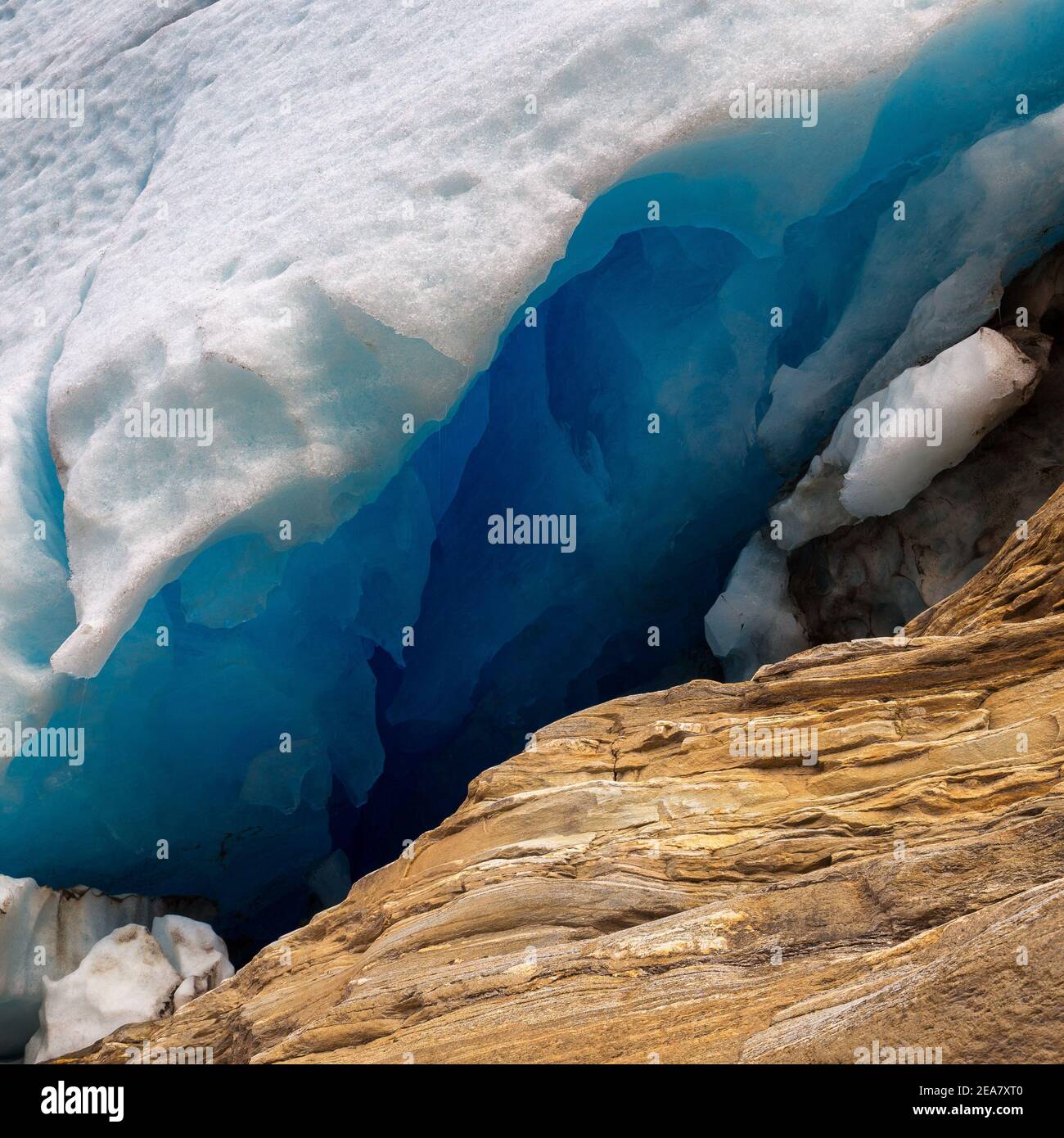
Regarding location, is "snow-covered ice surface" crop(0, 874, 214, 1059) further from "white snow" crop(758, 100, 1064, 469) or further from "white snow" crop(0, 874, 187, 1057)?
"white snow" crop(758, 100, 1064, 469)

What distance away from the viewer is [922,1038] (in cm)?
256

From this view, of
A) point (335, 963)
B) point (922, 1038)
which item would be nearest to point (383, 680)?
point (335, 963)

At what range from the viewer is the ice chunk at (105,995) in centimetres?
489

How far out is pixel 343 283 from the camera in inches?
185

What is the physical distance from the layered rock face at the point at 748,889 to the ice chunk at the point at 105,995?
1.44ft

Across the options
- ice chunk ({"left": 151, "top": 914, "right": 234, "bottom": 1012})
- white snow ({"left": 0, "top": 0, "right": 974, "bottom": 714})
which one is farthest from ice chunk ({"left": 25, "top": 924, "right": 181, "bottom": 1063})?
white snow ({"left": 0, "top": 0, "right": 974, "bottom": 714})

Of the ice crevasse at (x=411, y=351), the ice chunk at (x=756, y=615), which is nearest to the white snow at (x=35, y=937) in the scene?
the ice crevasse at (x=411, y=351)

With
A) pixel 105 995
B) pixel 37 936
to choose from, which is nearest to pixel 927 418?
pixel 105 995

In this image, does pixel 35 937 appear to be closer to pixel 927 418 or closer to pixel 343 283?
pixel 343 283

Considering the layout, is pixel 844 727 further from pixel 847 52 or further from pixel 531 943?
pixel 847 52

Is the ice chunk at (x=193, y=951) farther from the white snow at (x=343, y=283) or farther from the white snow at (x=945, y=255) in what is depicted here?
the white snow at (x=945, y=255)

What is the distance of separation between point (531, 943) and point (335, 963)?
0.91 m

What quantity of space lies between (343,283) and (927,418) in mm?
2622

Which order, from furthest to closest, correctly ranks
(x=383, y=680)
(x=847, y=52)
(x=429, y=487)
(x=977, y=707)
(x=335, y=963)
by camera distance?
(x=383, y=680), (x=429, y=487), (x=847, y=52), (x=335, y=963), (x=977, y=707)
